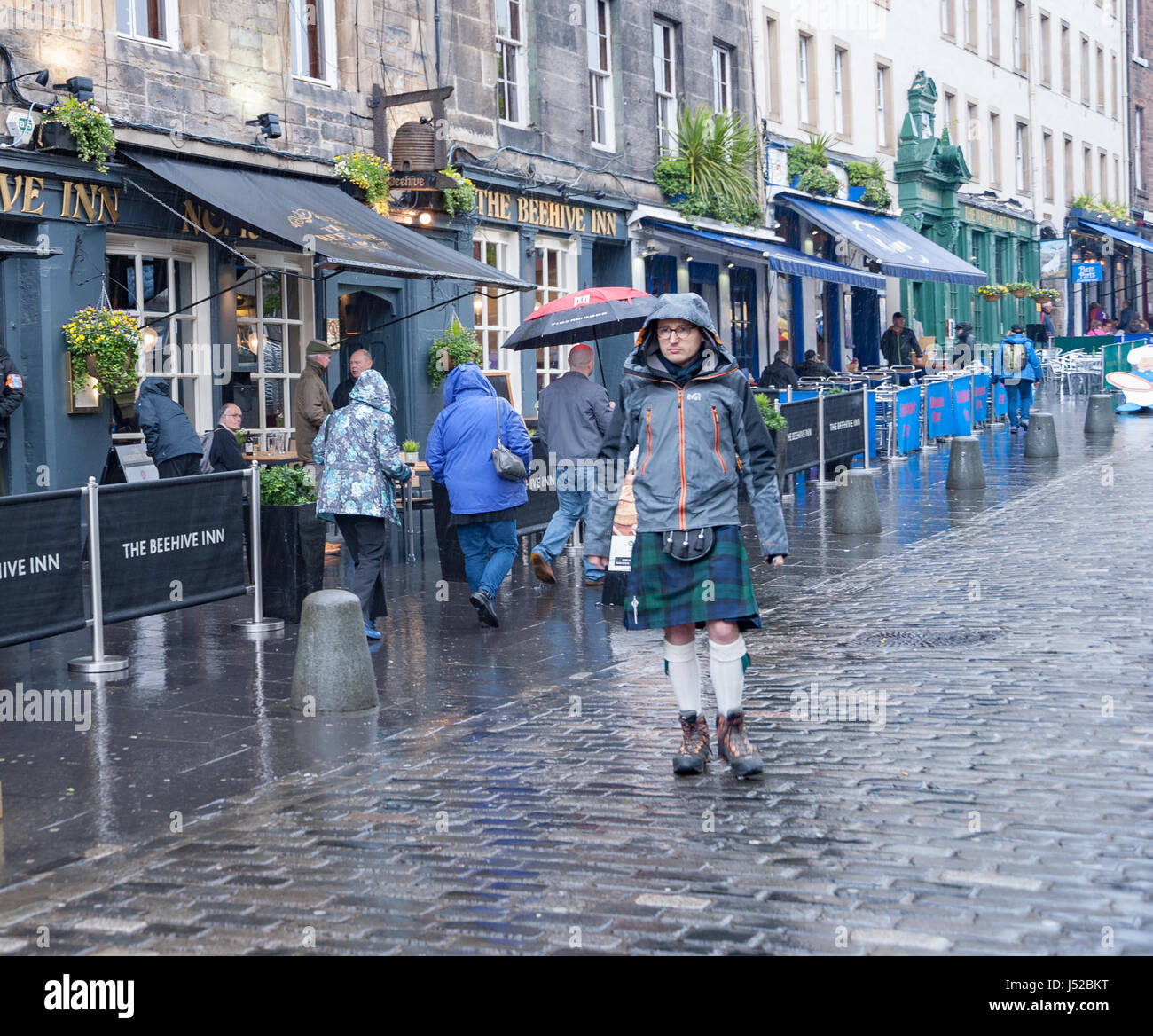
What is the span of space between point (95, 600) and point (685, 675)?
12.9ft

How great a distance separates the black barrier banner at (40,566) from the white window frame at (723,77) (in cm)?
1882

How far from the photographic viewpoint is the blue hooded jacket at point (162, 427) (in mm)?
12906

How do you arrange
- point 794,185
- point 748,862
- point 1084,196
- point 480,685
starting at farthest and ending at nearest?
1. point 1084,196
2. point 794,185
3. point 480,685
4. point 748,862

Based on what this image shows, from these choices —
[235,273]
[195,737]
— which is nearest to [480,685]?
[195,737]

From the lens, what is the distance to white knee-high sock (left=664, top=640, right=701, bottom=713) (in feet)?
20.9

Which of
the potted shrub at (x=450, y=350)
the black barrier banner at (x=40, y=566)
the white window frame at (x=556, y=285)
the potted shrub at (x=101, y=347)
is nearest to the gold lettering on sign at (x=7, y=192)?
the potted shrub at (x=101, y=347)

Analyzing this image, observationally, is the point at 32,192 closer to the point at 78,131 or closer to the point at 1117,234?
the point at 78,131

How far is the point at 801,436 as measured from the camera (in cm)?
1808

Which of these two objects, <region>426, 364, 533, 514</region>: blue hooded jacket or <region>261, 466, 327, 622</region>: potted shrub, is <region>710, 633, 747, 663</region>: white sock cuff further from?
<region>261, 466, 327, 622</region>: potted shrub

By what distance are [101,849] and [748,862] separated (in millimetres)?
2282

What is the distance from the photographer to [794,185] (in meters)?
28.5

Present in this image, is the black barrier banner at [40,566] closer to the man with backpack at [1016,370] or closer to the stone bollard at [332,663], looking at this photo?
the stone bollard at [332,663]
